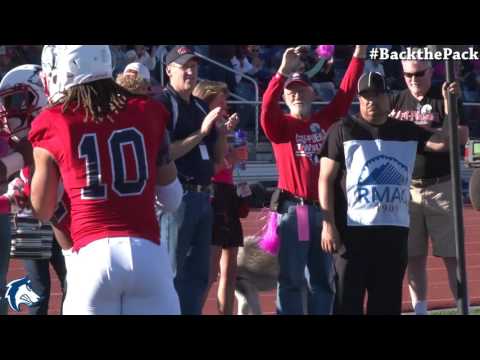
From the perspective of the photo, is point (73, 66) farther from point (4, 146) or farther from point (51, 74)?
point (4, 146)

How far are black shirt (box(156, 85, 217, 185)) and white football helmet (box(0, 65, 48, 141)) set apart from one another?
0.79 m

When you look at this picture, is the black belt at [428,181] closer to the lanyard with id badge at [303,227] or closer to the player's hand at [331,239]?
the lanyard with id badge at [303,227]

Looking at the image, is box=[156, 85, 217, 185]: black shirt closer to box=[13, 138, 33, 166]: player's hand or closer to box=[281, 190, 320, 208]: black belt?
box=[281, 190, 320, 208]: black belt

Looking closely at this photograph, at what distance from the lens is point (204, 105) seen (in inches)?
288

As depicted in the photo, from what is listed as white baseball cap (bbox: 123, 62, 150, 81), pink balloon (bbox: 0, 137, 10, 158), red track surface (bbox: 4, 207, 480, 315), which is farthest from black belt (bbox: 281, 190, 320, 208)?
red track surface (bbox: 4, 207, 480, 315)

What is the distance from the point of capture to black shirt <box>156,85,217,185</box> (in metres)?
6.93

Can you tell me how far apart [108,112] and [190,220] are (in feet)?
8.27

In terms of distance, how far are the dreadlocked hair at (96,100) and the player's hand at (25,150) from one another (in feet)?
6.05

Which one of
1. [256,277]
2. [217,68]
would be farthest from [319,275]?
[217,68]

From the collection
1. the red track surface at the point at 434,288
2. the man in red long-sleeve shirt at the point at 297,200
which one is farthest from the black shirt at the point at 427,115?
the red track surface at the point at 434,288

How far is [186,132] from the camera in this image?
695 cm

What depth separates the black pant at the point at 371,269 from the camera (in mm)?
6680
